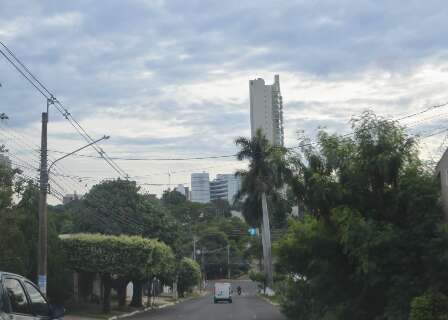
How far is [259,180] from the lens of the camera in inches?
2630

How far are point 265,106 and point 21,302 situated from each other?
52500 mm

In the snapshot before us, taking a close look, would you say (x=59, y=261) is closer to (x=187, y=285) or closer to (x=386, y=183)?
(x=386, y=183)

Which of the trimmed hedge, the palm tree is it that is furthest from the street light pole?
the palm tree

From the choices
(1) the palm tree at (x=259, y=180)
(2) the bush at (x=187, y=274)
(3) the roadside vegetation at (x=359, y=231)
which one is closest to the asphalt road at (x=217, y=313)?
(3) the roadside vegetation at (x=359, y=231)

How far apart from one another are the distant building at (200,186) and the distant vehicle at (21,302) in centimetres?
16870

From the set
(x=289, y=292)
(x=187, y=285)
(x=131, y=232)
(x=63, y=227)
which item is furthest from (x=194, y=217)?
(x=289, y=292)

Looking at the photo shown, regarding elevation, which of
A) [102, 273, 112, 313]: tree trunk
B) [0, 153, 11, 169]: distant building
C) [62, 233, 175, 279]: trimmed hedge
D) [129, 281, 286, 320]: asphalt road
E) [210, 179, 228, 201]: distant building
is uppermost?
[210, 179, 228, 201]: distant building

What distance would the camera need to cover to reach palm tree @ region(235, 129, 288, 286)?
216 ft

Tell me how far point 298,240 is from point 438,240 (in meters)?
6.67

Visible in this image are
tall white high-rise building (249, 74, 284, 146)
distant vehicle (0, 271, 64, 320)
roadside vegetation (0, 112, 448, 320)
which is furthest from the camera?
tall white high-rise building (249, 74, 284, 146)

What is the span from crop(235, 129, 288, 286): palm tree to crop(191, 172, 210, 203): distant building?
112192mm

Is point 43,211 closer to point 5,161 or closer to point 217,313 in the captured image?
point 5,161

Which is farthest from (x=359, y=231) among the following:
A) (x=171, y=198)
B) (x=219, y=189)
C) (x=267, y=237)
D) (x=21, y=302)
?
(x=219, y=189)

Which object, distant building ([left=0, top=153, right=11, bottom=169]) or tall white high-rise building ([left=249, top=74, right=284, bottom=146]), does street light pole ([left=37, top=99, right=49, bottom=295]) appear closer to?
distant building ([left=0, top=153, right=11, bottom=169])
